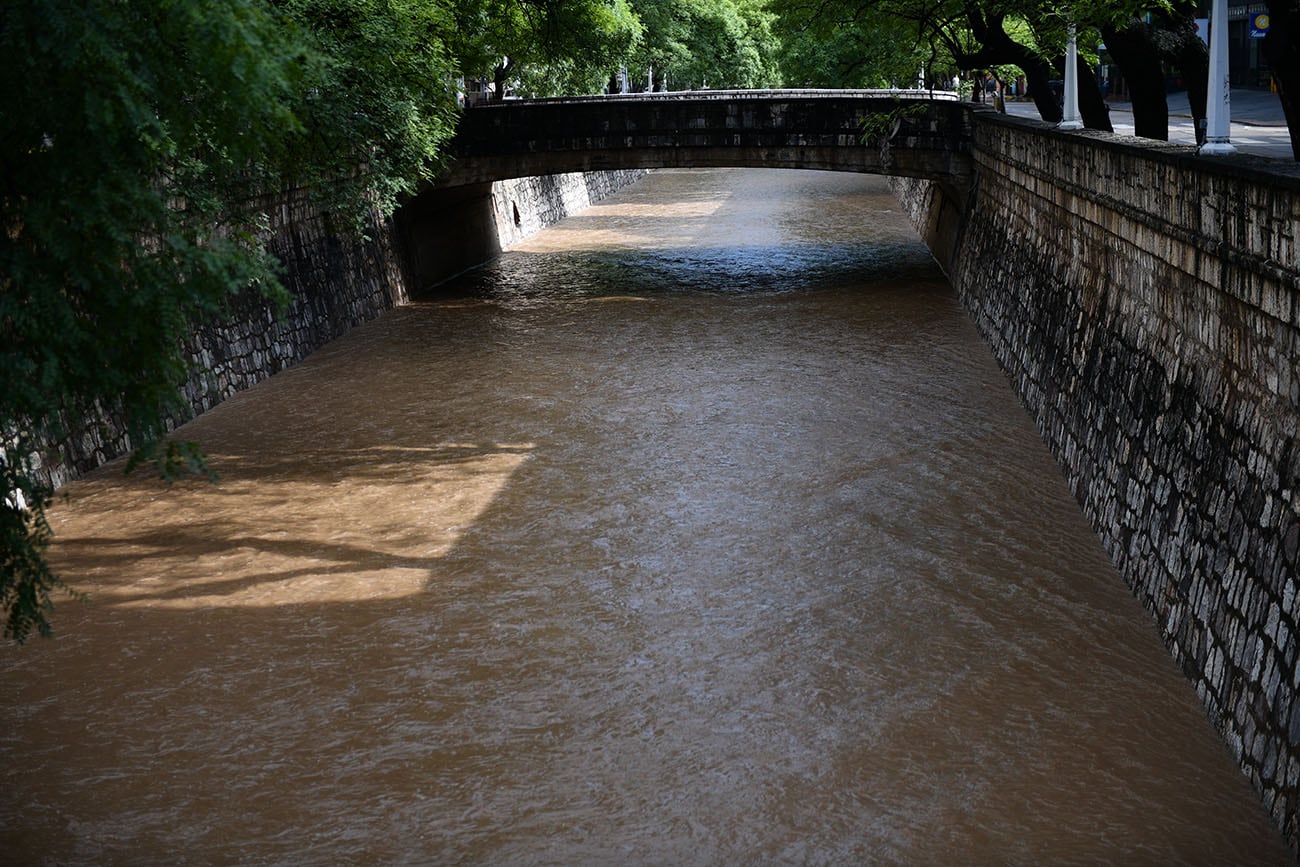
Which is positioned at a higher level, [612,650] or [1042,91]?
[1042,91]

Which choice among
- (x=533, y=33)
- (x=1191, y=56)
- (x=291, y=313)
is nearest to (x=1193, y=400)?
(x=1191, y=56)

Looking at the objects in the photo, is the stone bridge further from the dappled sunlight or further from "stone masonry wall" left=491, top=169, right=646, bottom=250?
the dappled sunlight

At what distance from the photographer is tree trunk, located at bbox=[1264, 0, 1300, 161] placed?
11156mm

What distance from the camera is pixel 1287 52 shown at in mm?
11562

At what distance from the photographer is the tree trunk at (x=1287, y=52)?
11.2m

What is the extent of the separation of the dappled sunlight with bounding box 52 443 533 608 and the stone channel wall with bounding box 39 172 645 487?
641 millimetres

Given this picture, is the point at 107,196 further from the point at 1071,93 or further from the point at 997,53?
the point at 997,53

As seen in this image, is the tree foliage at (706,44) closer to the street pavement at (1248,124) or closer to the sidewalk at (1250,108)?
the sidewalk at (1250,108)

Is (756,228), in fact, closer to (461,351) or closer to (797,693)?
(461,351)

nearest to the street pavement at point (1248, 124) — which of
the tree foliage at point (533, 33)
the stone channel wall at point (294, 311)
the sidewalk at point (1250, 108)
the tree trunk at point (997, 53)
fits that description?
the sidewalk at point (1250, 108)

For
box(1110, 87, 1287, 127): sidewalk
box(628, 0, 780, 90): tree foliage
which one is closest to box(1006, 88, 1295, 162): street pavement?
box(1110, 87, 1287, 127): sidewalk

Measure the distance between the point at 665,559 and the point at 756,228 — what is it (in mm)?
24852

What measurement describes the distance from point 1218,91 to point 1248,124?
1500 centimetres

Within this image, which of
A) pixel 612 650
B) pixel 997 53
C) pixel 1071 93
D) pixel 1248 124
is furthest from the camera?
pixel 1248 124
